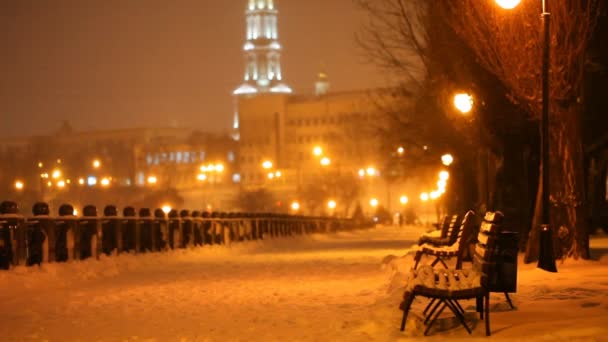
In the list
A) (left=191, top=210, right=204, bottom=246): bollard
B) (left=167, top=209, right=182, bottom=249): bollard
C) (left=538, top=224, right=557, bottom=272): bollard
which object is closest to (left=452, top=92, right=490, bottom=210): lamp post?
(left=538, top=224, right=557, bottom=272): bollard

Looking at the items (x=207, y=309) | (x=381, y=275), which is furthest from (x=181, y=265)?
(x=207, y=309)

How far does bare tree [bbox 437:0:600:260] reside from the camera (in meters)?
18.1

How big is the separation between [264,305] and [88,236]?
9305mm

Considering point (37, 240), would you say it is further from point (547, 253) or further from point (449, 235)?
point (547, 253)

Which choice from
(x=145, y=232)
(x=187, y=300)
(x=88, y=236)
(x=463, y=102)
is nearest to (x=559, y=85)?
(x=187, y=300)

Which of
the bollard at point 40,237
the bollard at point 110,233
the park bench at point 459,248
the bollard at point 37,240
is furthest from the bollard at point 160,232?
the park bench at point 459,248

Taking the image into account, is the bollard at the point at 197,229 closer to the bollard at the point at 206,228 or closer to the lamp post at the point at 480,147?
the bollard at the point at 206,228

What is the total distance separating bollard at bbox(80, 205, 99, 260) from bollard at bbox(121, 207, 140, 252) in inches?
84.7

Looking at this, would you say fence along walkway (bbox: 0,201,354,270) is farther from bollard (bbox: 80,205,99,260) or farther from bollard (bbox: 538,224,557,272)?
bollard (bbox: 538,224,557,272)

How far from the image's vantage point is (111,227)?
23500 millimetres

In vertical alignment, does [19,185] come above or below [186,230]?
above

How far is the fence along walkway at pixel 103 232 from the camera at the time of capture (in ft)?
59.3

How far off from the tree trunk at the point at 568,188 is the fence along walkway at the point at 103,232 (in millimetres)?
8787

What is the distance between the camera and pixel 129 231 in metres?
25.0
